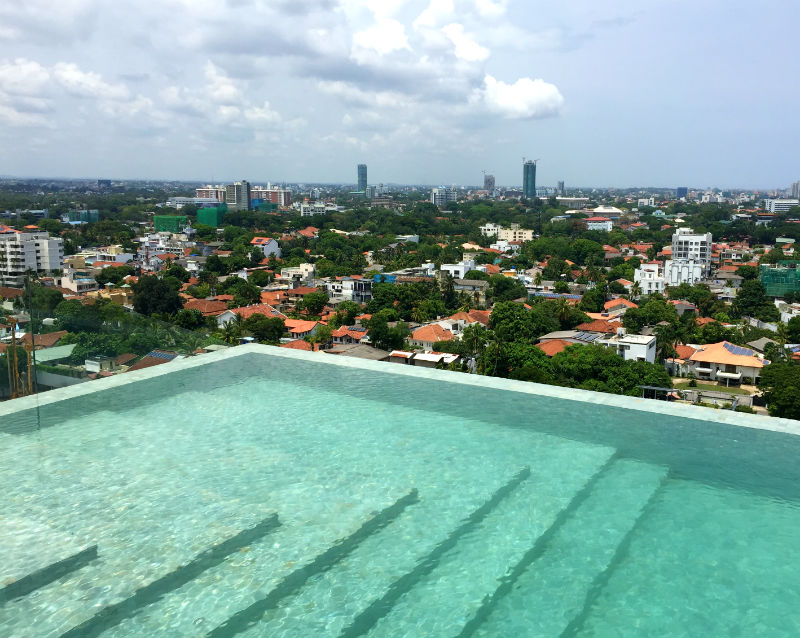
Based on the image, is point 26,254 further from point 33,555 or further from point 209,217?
point 33,555

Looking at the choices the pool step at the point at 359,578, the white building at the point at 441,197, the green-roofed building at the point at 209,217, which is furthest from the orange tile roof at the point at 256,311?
the white building at the point at 441,197

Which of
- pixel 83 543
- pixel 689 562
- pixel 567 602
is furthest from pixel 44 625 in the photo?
pixel 689 562

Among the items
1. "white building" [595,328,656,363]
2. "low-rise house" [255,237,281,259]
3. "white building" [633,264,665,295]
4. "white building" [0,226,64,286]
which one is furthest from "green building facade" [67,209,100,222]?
"white building" [595,328,656,363]

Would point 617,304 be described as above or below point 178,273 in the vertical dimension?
below

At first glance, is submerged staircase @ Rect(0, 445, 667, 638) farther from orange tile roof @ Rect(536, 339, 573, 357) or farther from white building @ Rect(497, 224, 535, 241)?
white building @ Rect(497, 224, 535, 241)

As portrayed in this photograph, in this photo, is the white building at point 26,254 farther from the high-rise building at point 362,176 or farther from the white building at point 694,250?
the high-rise building at point 362,176

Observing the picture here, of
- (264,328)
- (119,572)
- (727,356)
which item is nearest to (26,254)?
(264,328)
